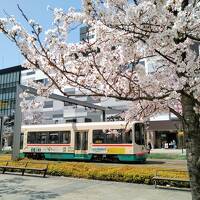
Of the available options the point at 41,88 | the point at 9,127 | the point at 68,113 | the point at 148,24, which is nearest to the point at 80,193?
the point at 41,88

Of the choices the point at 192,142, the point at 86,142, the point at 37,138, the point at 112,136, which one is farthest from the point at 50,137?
the point at 192,142

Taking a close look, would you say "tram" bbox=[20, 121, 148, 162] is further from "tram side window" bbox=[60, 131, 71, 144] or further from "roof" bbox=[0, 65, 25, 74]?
"roof" bbox=[0, 65, 25, 74]

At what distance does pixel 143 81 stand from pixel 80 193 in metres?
6.53

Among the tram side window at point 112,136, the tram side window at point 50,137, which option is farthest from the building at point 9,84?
the tram side window at point 112,136

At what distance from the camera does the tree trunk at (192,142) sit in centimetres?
524

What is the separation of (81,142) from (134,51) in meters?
22.4

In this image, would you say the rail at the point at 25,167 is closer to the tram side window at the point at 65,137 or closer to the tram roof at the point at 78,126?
the tram roof at the point at 78,126

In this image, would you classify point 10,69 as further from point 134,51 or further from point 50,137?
point 134,51

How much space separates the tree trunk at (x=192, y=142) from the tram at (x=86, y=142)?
61.6ft

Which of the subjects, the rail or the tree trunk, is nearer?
the tree trunk

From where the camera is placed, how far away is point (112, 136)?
26859 millimetres

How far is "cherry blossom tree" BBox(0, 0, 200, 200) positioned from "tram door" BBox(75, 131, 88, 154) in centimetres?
2051

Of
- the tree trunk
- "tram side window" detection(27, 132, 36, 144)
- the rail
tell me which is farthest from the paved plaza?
"tram side window" detection(27, 132, 36, 144)

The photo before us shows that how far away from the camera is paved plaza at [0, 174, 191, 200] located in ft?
37.4
